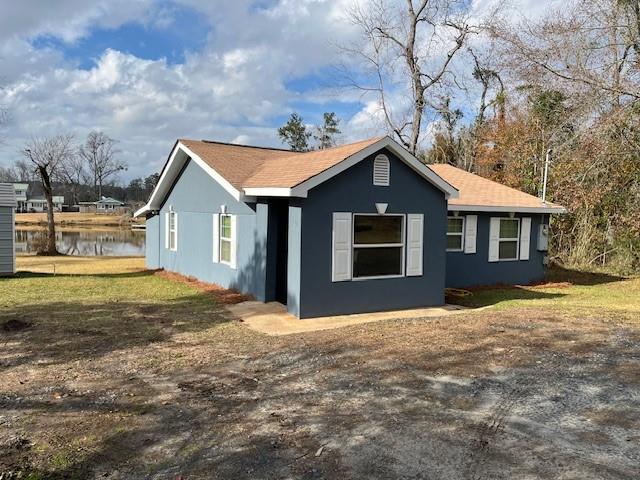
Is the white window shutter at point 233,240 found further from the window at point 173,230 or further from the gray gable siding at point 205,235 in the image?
the window at point 173,230

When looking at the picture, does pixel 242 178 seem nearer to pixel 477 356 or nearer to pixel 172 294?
pixel 172 294

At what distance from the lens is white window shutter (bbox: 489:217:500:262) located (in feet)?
47.8

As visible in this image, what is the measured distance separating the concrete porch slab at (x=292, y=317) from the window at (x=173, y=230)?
6048 millimetres

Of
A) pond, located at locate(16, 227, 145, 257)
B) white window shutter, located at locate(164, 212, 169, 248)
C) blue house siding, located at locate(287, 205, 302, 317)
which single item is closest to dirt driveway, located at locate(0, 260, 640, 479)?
blue house siding, located at locate(287, 205, 302, 317)

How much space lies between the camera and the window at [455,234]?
45.7 ft

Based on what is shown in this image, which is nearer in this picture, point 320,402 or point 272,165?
point 320,402

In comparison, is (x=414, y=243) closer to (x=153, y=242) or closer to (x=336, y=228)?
(x=336, y=228)

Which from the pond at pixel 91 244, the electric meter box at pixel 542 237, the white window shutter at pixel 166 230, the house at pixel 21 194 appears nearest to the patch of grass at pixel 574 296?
the electric meter box at pixel 542 237

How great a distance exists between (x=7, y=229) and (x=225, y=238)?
716cm

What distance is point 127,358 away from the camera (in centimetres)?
651

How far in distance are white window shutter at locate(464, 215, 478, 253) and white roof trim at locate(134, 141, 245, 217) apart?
685cm

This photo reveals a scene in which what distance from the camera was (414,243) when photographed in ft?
34.7

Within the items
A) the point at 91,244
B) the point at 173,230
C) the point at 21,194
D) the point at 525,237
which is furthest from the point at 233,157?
the point at 91,244

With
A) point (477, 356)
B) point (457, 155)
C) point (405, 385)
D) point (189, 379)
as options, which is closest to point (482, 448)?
point (405, 385)
